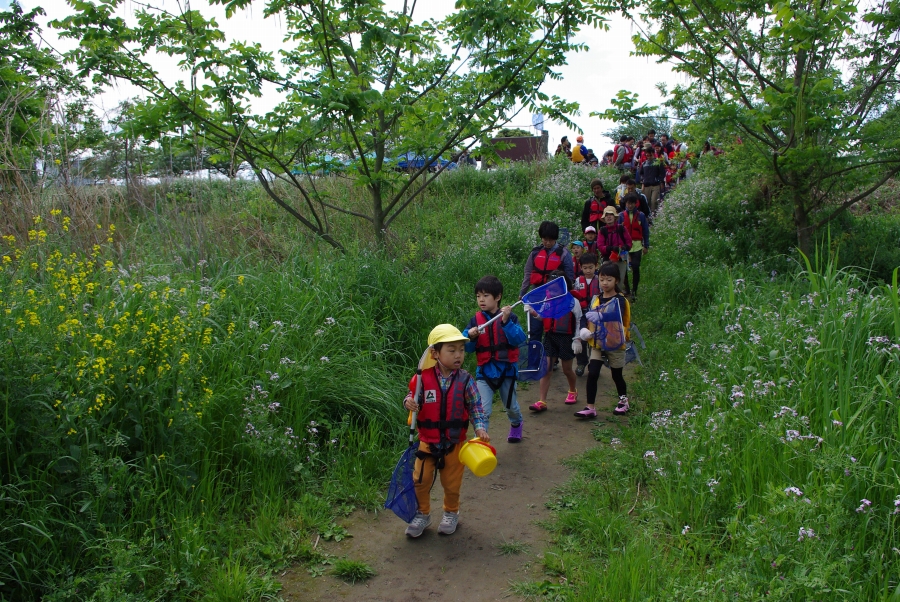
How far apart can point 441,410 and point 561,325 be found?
2677 millimetres

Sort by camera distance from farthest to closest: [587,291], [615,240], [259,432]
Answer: [615,240]
[587,291]
[259,432]

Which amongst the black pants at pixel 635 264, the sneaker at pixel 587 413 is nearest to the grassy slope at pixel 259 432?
the sneaker at pixel 587 413

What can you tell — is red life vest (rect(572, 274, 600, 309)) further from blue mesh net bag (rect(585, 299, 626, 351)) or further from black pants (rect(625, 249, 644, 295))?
black pants (rect(625, 249, 644, 295))

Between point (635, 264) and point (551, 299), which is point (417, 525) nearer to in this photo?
point (551, 299)

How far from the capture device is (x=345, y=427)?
530 cm

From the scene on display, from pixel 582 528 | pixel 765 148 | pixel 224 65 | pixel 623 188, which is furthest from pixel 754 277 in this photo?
pixel 224 65

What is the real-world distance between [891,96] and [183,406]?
30.0 ft

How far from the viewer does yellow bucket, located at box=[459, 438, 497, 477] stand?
3.84 meters

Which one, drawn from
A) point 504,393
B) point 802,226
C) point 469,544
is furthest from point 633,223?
point 469,544

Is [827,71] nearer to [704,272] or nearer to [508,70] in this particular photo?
[704,272]

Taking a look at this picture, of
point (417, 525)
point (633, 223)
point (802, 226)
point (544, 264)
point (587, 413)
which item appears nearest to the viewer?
point (417, 525)

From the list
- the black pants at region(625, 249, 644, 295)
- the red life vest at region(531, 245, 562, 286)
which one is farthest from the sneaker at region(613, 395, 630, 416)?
the black pants at region(625, 249, 644, 295)

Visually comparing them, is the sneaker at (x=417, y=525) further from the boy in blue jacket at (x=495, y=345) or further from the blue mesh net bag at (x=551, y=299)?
the blue mesh net bag at (x=551, y=299)

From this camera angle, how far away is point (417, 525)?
14.1ft
